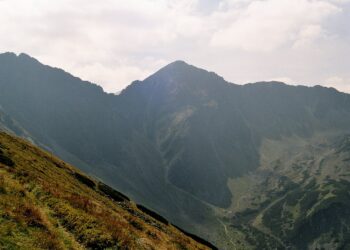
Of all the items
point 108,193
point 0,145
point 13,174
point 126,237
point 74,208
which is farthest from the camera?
point 108,193

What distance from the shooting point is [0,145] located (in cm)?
4891

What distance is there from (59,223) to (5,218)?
3.87 m

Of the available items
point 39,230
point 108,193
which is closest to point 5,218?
point 39,230

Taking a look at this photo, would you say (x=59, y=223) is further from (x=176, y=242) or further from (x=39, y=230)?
(x=176, y=242)

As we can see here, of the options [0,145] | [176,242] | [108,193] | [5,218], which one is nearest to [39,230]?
[5,218]

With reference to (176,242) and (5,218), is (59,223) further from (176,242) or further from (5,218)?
(176,242)

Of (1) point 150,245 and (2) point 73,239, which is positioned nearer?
(2) point 73,239

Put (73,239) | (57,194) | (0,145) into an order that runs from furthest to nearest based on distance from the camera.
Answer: (0,145), (57,194), (73,239)

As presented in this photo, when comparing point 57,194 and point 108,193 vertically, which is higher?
point 57,194

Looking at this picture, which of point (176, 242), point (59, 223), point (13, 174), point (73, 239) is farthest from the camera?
point (176, 242)

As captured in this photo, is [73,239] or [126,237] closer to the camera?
[73,239]

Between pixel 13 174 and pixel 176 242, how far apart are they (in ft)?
56.8

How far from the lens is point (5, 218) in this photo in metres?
20.7

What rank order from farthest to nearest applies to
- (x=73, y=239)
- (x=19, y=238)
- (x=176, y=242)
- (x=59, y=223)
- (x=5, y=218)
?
(x=176, y=242)
(x=59, y=223)
(x=73, y=239)
(x=5, y=218)
(x=19, y=238)
